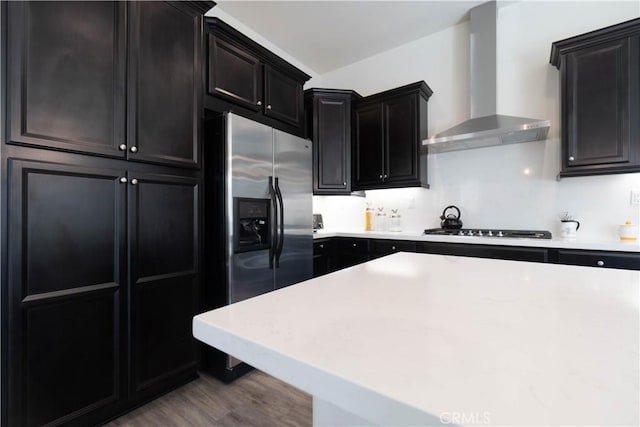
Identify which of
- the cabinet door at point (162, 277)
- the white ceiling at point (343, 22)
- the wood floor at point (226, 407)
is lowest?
the wood floor at point (226, 407)

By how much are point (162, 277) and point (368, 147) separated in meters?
2.46

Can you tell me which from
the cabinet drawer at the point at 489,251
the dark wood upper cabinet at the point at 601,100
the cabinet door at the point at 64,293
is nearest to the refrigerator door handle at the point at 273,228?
the cabinet door at the point at 64,293

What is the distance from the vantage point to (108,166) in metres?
1.55

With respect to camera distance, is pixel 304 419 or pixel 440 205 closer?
pixel 304 419


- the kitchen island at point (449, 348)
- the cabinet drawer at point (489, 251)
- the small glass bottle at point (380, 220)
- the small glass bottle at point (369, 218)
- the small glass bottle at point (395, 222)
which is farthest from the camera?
the small glass bottle at point (369, 218)

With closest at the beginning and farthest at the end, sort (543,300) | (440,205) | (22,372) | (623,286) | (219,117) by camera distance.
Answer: (543,300)
(623,286)
(22,372)
(219,117)
(440,205)

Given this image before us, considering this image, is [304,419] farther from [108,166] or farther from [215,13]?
[215,13]

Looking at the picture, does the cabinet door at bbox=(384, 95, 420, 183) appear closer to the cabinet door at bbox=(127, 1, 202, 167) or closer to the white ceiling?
the white ceiling

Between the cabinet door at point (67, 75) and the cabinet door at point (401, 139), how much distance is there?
2.43m

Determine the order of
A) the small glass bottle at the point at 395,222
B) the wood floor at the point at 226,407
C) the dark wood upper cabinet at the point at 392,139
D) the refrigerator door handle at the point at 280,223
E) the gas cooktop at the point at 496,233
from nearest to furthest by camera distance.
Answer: the wood floor at the point at 226,407 < the refrigerator door handle at the point at 280,223 < the gas cooktop at the point at 496,233 < the dark wood upper cabinet at the point at 392,139 < the small glass bottle at the point at 395,222

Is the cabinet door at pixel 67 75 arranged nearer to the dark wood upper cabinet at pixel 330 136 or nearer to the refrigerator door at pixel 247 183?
the refrigerator door at pixel 247 183

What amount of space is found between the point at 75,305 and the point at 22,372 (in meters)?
0.31

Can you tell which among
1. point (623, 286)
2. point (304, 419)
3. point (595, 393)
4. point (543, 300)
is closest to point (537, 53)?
point (623, 286)

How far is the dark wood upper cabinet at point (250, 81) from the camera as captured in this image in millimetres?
2199
